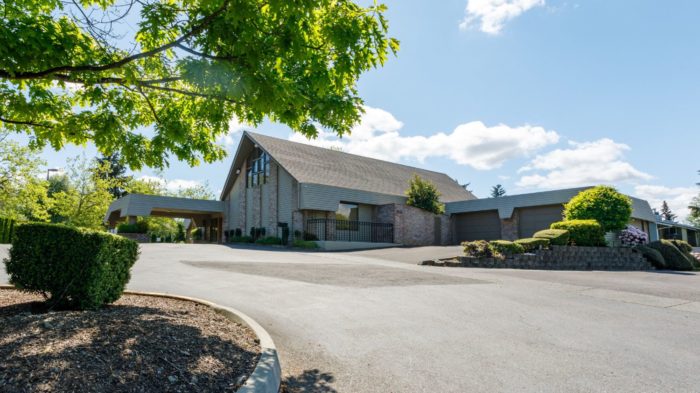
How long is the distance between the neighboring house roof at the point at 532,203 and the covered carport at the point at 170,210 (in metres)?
19.3

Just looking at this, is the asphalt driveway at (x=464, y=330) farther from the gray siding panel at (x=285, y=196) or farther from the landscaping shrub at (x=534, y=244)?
the gray siding panel at (x=285, y=196)

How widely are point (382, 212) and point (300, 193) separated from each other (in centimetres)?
624

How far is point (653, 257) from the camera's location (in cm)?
1628

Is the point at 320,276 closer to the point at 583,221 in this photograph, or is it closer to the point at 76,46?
the point at 76,46

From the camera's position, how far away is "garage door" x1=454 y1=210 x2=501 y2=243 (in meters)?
26.8

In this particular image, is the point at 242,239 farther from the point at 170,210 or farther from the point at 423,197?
the point at 423,197

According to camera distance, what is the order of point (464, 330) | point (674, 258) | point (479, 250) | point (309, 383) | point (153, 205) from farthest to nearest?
1. point (153, 205)
2. point (674, 258)
3. point (479, 250)
4. point (464, 330)
5. point (309, 383)

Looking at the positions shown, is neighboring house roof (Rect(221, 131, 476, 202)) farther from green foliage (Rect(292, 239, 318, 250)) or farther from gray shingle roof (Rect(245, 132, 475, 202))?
green foliage (Rect(292, 239, 318, 250))

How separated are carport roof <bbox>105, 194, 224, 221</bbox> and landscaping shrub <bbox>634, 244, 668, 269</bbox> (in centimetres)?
2697

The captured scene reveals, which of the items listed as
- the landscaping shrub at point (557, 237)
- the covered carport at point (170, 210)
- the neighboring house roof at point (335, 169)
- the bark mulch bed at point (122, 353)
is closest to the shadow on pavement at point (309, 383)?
the bark mulch bed at point (122, 353)

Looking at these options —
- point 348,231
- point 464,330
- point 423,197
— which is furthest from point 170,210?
point 464,330

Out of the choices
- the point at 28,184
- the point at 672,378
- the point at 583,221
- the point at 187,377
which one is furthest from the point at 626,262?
the point at 28,184

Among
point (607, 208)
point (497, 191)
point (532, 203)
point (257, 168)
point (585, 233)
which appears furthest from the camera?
point (497, 191)

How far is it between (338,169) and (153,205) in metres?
13.3
